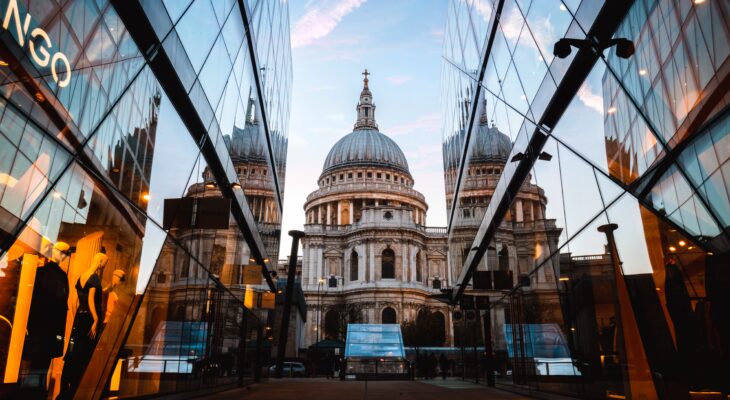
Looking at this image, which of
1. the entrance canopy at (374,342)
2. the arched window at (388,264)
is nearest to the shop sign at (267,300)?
the entrance canopy at (374,342)

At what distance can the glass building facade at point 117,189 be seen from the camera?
4.75 metres

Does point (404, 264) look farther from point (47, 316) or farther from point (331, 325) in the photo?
point (47, 316)

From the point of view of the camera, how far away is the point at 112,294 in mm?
7164

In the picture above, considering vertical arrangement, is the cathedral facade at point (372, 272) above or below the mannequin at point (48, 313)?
above

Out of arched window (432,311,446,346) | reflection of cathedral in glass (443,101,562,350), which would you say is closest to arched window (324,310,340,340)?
arched window (432,311,446,346)

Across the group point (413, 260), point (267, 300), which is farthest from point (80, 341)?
point (413, 260)

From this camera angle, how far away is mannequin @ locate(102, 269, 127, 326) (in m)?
7.03

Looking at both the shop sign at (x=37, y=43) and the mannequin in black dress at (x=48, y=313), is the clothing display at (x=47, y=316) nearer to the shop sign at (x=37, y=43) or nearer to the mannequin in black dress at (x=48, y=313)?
the mannequin in black dress at (x=48, y=313)

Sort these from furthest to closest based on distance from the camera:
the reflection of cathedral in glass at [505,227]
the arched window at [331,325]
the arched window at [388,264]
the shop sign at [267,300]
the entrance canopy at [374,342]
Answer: the arched window at [388,264], the arched window at [331,325], the entrance canopy at [374,342], the shop sign at [267,300], the reflection of cathedral in glass at [505,227]

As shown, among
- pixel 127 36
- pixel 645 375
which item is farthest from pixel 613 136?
pixel 127 36

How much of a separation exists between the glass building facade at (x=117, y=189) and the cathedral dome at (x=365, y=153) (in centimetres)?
10085

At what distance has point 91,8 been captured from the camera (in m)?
5.73

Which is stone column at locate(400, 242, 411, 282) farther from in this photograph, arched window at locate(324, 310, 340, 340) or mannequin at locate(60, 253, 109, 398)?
mannequin at locate(60, 253, 109, 398)

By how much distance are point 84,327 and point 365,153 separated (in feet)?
367
